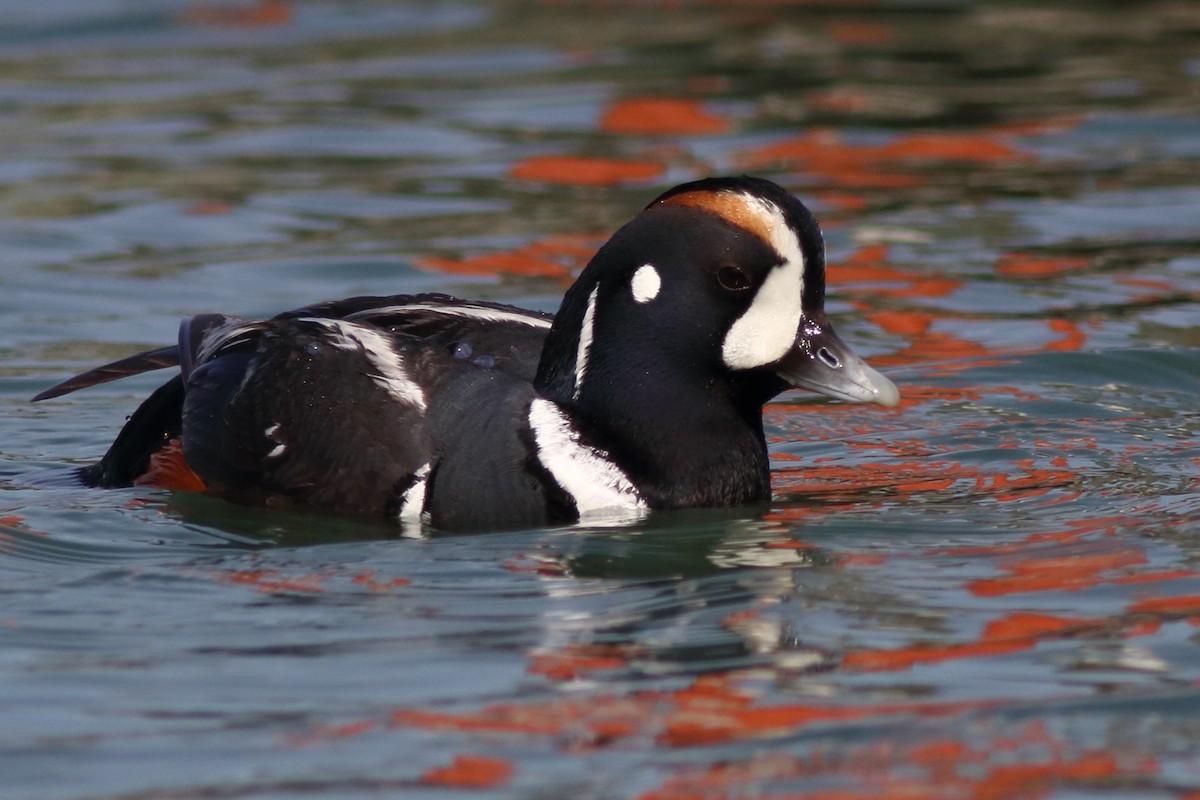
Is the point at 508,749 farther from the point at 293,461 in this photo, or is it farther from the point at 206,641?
the point at 293,461

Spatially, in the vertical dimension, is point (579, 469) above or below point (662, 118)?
below

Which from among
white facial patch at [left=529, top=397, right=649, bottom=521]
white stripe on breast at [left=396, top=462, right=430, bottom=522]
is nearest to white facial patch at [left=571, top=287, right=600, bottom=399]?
white facial patch at [left=529, top=397, right=649, bottom=521]

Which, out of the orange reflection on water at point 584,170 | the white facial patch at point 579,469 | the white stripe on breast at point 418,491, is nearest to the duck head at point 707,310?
the white facial patch at point 579,469

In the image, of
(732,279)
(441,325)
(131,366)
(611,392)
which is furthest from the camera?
(131,366)

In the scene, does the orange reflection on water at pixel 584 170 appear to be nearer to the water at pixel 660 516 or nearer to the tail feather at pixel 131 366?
the water at pixel 660 516

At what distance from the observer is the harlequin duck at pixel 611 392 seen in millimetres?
6520

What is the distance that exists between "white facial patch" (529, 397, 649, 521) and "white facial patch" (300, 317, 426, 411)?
0.41 meters

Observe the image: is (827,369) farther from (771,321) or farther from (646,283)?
(646,283)

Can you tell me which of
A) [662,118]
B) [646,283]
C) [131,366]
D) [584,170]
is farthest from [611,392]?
[662,118]

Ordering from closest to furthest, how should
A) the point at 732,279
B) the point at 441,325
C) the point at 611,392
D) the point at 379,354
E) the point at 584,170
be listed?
the point at 732,279
the point at 611,392
the point at 379,354
the point at 441,325
the point at 584,170

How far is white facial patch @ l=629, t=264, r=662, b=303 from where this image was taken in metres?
6.59

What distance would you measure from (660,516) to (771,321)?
739 millimetres

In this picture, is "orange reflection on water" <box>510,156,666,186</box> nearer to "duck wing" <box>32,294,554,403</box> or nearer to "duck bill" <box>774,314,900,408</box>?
"duck wing" <box>32,294,554,403</box>

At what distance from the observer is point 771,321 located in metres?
6.53
